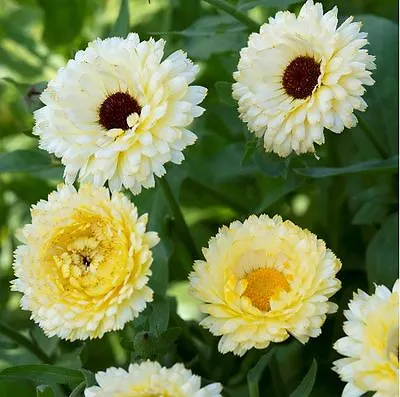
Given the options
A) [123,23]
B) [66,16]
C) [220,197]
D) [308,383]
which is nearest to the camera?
[308,383]

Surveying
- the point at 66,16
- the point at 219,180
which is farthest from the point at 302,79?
the point at 66,16

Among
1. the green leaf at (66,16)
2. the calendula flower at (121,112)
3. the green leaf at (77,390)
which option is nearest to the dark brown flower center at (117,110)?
the calendula flower at (121,112)

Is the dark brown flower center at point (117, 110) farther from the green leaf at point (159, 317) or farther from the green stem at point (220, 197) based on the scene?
the green stem at point (220, 197)

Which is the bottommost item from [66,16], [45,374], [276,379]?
[276,379]

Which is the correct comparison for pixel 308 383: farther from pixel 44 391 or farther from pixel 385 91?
pixel 385 91

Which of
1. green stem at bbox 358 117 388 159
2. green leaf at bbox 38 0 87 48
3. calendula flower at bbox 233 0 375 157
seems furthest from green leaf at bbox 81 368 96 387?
green leaf at bbox 38 0 87 48

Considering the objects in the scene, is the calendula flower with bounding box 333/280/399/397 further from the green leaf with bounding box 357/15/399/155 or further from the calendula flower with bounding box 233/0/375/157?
the green leaf with bounding box 357/15/399/155

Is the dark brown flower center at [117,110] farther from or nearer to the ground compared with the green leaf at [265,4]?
nearer to the ground

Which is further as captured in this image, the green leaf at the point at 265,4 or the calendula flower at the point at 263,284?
the green leaf at the point at 265,4
